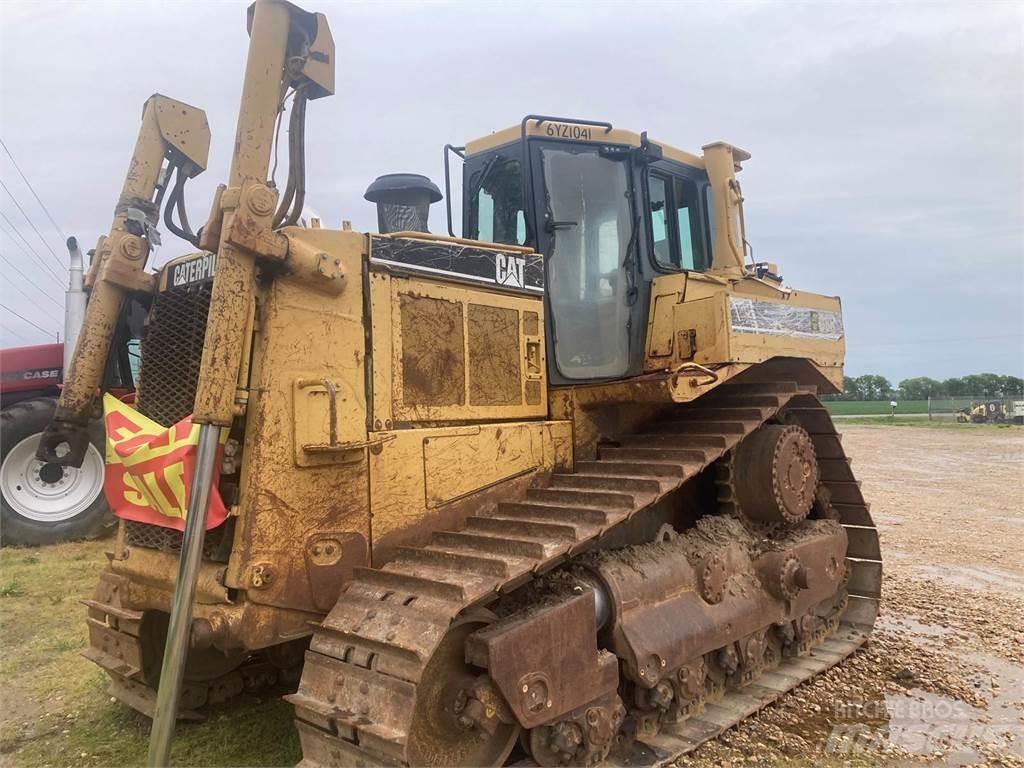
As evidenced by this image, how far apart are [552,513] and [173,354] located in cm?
207

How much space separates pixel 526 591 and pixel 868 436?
30.2m

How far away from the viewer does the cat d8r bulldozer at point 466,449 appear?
136 inches

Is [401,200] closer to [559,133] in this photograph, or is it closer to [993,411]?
[559,133]

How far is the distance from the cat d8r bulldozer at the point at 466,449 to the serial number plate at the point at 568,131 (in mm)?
49

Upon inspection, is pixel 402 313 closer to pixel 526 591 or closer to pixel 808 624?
pixel 526 591

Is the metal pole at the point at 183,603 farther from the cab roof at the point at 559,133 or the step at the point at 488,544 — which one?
the cab roof at the point at 559,133

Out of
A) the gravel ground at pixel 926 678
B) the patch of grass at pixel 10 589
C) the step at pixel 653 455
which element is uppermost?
the step at pixel 653 455

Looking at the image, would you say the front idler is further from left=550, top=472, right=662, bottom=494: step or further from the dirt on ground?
left=550, top=472, right=662, bottom=494: step

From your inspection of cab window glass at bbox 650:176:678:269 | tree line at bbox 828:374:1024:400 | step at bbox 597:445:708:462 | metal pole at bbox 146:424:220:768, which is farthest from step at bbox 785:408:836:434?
tree line at bbox 828:374:1024:400

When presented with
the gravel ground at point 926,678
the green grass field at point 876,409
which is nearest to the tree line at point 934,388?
the green grass field at point 876,409

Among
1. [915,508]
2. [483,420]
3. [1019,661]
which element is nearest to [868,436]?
[915,508]

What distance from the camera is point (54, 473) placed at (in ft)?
30.3

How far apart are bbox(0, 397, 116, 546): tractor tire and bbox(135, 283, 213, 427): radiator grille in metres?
5.67

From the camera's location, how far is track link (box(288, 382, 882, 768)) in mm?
3127
